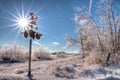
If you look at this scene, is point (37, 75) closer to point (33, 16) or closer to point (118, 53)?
point (33, 16)

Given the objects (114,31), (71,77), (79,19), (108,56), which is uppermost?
(79,19)

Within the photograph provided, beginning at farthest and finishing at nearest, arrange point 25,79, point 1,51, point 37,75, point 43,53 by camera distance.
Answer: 1. point 43,53
2. point 1,51
3. point 37,75
4. point 25,79

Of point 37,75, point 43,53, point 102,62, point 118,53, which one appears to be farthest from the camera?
point 43,53

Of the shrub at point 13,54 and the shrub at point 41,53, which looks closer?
the shrub at point 13,54

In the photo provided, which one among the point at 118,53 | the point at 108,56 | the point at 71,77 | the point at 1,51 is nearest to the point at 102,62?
the point at 108,56

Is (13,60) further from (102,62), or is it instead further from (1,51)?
(102,62)

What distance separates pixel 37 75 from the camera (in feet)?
49.0

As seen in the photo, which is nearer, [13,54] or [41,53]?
[13,54]

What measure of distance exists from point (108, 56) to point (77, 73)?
623cm

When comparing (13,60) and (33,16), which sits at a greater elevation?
(33,16)

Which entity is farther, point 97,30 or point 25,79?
point 97,30

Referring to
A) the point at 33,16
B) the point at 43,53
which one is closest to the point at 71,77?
the point at 33,16

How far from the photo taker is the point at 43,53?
1352 inches

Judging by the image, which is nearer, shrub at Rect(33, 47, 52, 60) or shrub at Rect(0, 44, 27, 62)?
shrub at Rect(0, 44, 27, 62)
